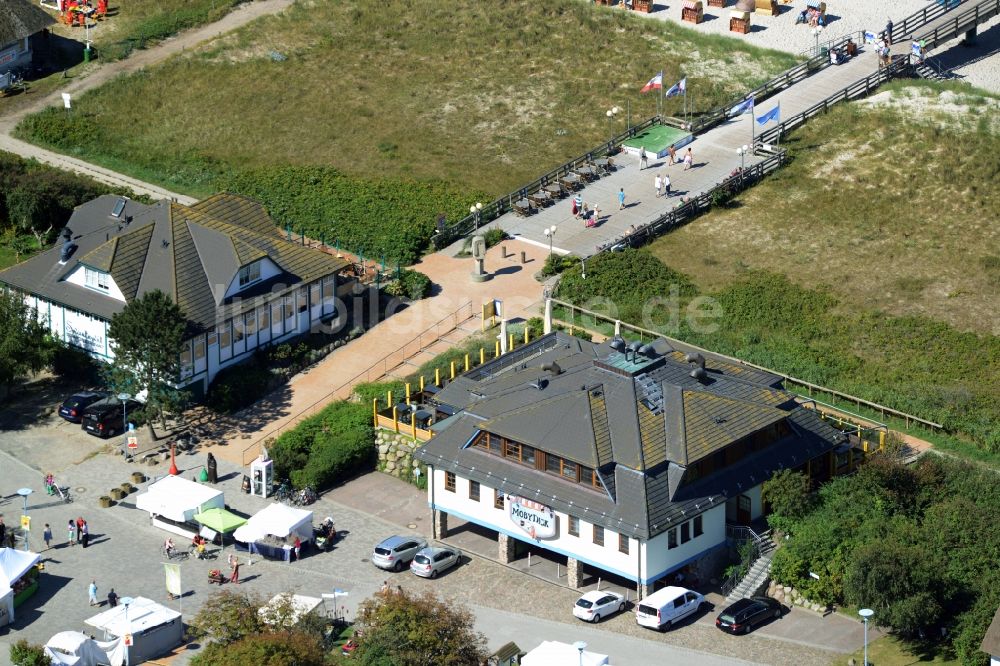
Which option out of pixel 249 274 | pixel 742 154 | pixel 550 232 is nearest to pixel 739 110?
pixel 742 154

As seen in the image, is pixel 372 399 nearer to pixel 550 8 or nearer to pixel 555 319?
pixel 555 319

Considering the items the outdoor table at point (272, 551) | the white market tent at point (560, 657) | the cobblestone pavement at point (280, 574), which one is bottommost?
the cobblestone pavement at point (280, 574)

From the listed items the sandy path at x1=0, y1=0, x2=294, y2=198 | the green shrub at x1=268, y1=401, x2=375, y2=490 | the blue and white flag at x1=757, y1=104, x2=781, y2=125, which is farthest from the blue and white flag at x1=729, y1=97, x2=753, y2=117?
the green shrub at x1=268, y1=401, x2=375, y2=490

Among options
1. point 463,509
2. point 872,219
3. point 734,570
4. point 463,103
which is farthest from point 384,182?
point 734,570

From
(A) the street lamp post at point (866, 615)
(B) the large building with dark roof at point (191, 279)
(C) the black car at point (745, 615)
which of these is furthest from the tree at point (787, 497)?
(B) the large building with dark roof at point (191, 279)

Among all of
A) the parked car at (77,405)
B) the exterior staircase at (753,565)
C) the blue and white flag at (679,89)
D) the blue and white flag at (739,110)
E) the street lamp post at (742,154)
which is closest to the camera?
the exterior staircase at (753,565)

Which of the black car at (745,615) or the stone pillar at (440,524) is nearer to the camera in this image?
the black car at (745,615)

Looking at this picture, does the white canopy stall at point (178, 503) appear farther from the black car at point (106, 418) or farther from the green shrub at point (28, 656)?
the green shrub at point (28, 656)
